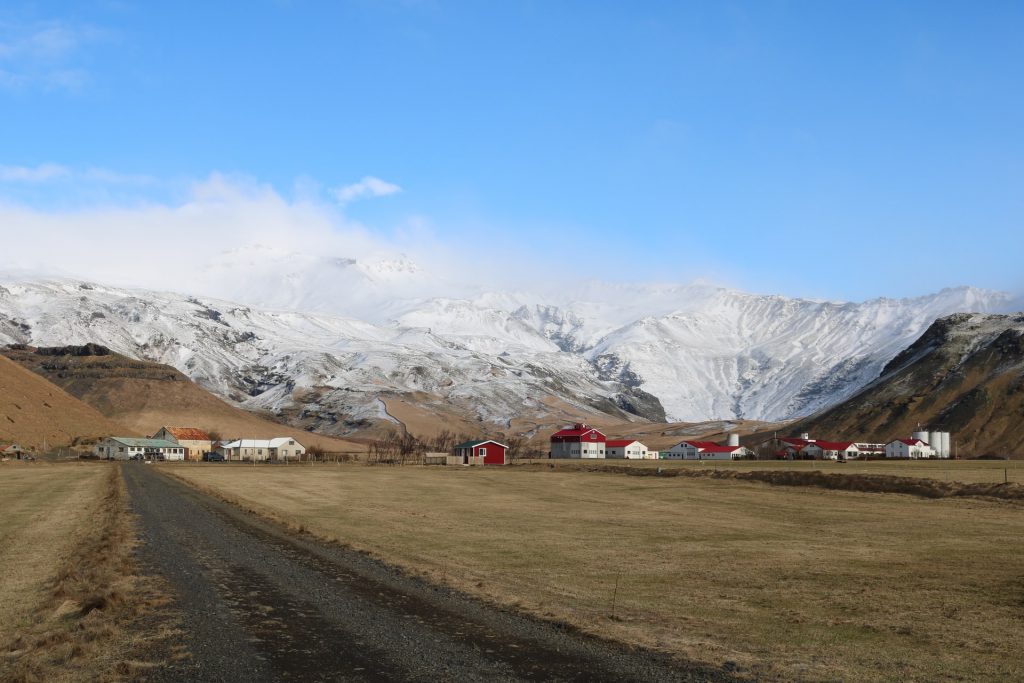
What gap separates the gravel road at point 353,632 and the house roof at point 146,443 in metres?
170

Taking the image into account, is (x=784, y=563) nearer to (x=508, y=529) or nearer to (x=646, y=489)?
(x=508, y=529)

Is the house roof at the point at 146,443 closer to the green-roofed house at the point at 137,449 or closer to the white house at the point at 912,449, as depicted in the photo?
the green-roofed house at the point at 137,449

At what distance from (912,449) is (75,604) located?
583 ft

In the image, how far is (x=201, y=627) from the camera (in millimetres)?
18906

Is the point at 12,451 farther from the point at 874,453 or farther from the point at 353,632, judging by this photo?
the point at 874,453

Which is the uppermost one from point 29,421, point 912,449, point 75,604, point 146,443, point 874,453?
point 29,421

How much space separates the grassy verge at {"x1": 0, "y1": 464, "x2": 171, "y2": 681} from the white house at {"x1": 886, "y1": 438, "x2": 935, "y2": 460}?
16538cm

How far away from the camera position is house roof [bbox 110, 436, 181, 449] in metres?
184

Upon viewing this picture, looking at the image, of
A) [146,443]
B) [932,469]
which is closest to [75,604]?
[932,469]

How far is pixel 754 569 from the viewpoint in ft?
95.9

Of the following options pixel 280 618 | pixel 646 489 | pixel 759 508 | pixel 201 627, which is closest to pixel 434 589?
pixel 280 618

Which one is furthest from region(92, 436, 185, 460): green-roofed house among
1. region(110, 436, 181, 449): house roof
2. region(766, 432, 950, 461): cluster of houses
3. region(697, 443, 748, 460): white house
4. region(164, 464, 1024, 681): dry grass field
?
region(766, 432, 950, 461): cluster of houses

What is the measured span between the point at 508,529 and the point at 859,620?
76.5ft

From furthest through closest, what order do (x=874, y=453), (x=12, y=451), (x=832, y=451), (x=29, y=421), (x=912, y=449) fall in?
(x=874, y=453) → (x=29, y=421) → (x=832, y=451) → (x=912, y=449) → (x=12, y=451)
